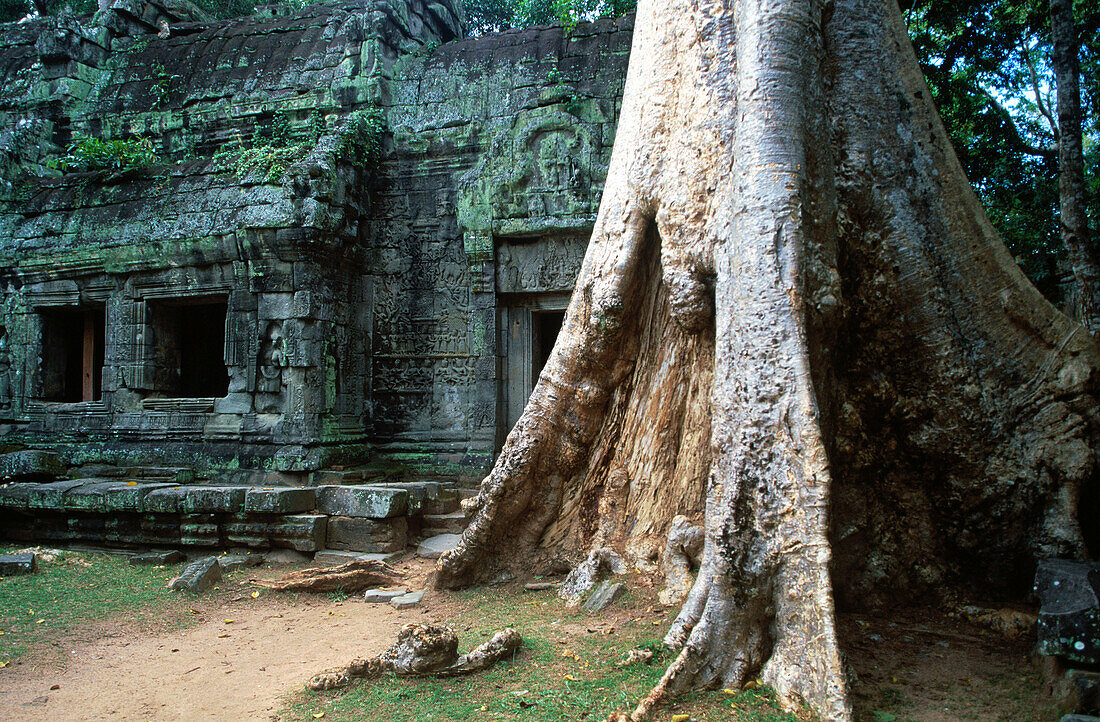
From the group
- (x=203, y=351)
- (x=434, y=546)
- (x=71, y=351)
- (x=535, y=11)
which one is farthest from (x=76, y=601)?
(x=535, y=11)

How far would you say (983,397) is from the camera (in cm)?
318

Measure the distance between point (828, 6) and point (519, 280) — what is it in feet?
14.7

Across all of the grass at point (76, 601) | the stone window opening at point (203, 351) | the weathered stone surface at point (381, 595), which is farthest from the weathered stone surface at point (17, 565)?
the stone window opening at point (203, 351)

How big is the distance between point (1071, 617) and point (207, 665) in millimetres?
3441

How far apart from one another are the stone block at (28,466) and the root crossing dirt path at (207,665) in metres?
3.35

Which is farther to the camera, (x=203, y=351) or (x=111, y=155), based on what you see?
(x=203, y=351)

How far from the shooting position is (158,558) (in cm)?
526

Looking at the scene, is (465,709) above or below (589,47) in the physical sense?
below

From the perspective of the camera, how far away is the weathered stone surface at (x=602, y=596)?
333cm

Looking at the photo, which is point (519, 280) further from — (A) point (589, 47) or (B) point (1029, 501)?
(B) point (1029, 501)

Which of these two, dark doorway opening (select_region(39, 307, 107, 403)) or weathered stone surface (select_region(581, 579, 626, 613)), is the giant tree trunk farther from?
dark doorway opening (select_region(39, 307, 107, 403))

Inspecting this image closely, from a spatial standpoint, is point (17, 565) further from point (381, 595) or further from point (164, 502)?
point (381, 595)

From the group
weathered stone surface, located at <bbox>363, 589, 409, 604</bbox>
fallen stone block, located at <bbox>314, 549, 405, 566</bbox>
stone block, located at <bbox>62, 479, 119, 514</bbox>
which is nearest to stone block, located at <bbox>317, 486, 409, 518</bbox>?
fallen stone block, located at <bbox>314, 549, 405, 566</bbox>

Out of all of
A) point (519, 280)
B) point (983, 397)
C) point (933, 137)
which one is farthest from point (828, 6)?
point (519, 280)
